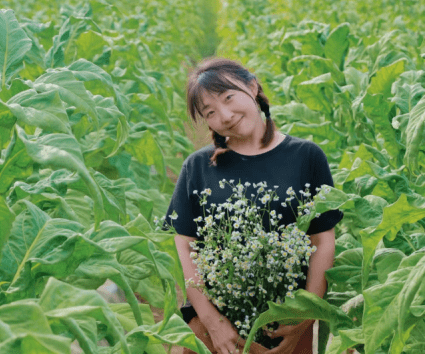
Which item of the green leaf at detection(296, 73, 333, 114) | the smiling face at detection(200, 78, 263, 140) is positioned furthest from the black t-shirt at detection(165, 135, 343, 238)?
the green leaf at detection(296, 73, 333, 114)

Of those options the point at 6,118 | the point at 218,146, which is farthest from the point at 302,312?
the point at 6,118

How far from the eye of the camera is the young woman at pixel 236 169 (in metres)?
2.12

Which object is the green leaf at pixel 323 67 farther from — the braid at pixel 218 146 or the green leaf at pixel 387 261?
the green leaf at pixel 387 261

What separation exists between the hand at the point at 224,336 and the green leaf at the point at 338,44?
2.04m

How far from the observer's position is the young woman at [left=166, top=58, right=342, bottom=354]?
2123mm

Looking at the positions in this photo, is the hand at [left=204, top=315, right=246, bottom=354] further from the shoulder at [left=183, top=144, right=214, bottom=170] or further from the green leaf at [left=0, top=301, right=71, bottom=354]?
the green leaf at [left=0, top=301, right=71, bottom=354]

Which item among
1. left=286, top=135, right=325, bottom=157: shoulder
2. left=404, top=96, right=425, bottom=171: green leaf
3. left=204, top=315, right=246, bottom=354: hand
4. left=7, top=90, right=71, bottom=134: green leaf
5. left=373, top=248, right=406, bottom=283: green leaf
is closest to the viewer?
left=7, top=90, right=71, bottom=134: green leaf

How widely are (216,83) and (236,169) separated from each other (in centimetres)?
32

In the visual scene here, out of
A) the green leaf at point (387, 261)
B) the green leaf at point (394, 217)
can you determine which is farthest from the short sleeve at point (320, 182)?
the green leaf at point (394, 217)

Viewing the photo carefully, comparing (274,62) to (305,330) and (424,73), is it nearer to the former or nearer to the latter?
(424,73)

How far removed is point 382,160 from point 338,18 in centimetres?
472

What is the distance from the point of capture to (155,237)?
5.44 ft

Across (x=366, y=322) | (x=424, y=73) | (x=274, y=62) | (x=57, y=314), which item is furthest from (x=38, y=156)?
(x=274, y=62)

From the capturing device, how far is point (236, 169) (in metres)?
2.23
